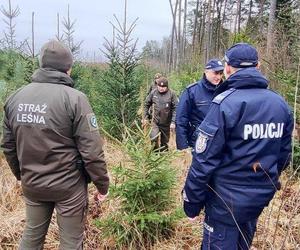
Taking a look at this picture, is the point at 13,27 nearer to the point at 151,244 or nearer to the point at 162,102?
the point at 162,102

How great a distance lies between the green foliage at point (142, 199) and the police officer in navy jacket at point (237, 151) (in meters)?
1.10

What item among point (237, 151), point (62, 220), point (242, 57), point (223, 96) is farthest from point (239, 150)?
point (62, 220)

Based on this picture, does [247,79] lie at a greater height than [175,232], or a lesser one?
greater

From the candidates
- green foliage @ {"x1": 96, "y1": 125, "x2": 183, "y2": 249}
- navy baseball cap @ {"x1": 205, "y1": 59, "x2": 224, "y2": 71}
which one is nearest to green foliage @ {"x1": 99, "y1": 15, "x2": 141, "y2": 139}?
navy baseball cap @ {"x1": 205, "y1": 59, "x2": 224, "y2": 71}

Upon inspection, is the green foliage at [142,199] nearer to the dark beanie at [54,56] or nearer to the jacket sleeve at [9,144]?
the jacket sleeve at [9,144]

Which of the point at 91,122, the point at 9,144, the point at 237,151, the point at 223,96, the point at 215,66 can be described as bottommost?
→ the point at 9,144

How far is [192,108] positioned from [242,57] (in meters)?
2.26

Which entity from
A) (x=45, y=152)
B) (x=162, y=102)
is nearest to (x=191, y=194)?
(x=45, y=152)

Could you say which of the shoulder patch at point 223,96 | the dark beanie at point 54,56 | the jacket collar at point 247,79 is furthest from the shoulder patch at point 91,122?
the jacket collar at point 247,79

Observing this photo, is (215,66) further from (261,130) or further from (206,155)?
(206,155)

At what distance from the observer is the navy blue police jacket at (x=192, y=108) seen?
4883 millimetres

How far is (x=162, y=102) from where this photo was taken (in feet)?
25.9

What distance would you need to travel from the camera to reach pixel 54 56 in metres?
3.00

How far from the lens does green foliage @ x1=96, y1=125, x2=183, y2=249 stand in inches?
154
